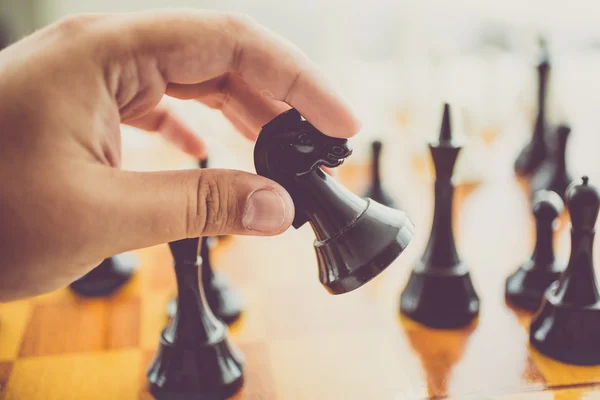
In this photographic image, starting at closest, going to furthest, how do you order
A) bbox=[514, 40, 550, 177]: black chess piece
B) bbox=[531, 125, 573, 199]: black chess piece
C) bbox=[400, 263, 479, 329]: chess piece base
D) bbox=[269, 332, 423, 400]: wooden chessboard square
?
1. bbox=[269, 332, 423, 400]: wooden chessboard square
2. bbox=[400, 263, 479, 329]: chess piece base
3. bbox=[531, 125, 573, 199]: black chess piece
4. bbox=[514, 40, 550, 177]: black chess piece

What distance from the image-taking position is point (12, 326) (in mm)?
833

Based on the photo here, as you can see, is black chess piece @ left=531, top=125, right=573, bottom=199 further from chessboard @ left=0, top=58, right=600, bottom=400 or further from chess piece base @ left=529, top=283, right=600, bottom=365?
chess piece base @ left=529, top=283, right=600, bottom=365

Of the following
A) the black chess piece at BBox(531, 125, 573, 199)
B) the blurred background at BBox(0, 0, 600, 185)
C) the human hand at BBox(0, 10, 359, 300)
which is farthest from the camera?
the blurred background at BBox(0, 0, 600, 185)

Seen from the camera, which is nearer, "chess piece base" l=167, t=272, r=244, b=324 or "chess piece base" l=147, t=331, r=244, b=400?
"chess piece base" l=147, t=331, r=244, b=400

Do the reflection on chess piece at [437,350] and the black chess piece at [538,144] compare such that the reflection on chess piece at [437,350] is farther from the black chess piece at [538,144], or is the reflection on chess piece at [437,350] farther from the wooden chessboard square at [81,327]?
the black chess piece at [538,144]

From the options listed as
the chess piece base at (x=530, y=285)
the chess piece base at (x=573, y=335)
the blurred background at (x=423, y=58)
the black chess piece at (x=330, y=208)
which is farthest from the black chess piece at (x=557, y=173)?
the black chess piece at (x=330, y=208)

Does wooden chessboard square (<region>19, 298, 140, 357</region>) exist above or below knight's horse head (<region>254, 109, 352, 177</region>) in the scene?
below

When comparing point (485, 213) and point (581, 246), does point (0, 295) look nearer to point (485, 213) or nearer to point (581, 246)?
point (581, 246)

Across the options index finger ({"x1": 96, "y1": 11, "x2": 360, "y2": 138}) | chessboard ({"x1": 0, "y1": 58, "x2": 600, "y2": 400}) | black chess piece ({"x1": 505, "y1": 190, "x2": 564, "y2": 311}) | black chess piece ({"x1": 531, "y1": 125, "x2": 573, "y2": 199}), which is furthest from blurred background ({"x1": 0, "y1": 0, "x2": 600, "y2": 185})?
index finger ({"x1": 96, "y1": 11, "x2": 360, "y2": 138})

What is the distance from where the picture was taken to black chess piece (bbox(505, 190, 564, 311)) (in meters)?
0.84

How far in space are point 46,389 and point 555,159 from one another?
806 millimetres

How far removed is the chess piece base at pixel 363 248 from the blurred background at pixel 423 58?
69 cm

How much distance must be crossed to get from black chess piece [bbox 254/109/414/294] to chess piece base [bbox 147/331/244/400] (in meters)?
0.15

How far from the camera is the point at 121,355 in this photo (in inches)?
30.4
